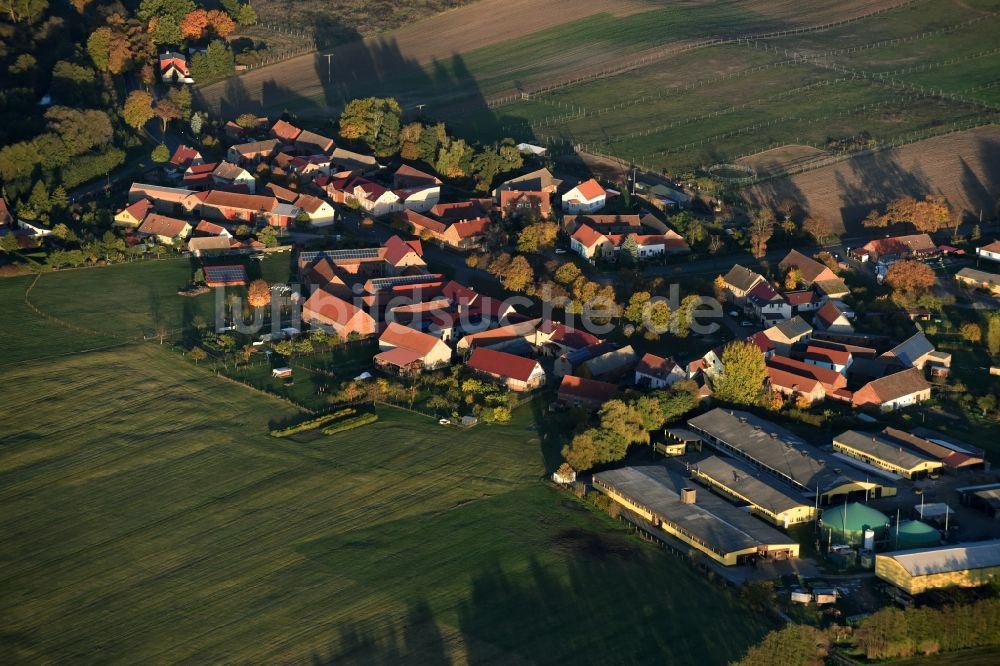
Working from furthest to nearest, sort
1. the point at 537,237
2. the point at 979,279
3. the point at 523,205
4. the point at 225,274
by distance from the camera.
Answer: the point at 523,205
the point at 537,237
the point at 225,274
the point at 979,279

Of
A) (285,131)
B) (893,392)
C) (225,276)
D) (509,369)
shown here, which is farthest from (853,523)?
(285,131)

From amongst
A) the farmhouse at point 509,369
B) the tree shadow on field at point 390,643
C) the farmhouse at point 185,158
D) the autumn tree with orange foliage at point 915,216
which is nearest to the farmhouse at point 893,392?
the farmhouse at point 509,369

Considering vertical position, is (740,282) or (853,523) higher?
(740,282)

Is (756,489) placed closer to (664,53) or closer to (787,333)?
(787,333)

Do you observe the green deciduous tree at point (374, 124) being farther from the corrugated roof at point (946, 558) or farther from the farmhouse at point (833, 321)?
the corrugated roof at point (946, 558)

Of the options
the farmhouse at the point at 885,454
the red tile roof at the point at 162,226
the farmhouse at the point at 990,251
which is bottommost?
the farmhouse at the point at 885,454

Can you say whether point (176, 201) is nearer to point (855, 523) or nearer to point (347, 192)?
point (347, 192)
